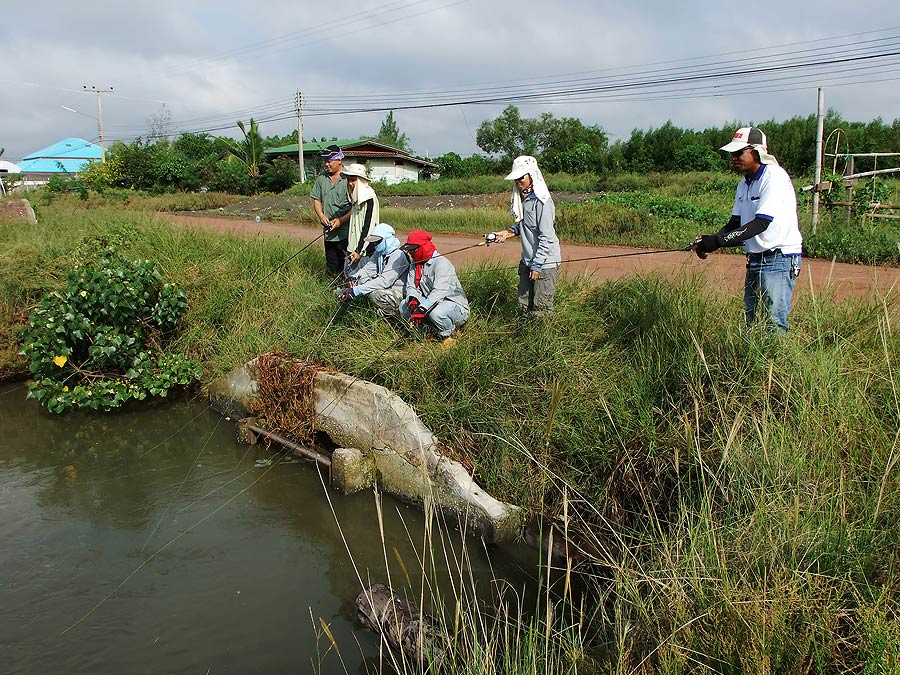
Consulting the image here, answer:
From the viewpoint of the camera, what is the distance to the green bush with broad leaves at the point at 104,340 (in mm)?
6910

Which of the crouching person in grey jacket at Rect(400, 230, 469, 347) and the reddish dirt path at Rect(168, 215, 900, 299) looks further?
the reddish dirt path at Rect(168, 215, 900, 299)

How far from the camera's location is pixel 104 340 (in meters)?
6.96

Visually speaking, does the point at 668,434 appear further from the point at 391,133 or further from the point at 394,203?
the point at 391,133

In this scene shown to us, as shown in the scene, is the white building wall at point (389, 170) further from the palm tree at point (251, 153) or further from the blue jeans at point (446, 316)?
the blue jeans at point (446, 316)

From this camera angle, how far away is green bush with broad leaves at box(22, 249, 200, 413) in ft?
22.7

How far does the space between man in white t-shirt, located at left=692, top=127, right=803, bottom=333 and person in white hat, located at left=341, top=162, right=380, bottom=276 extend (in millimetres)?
3657

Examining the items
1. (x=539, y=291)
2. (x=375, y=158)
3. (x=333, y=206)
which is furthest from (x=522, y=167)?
(x=375, y=158)

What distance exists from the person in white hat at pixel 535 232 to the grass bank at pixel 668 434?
277 mm

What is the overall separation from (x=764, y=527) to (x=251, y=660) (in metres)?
2.68

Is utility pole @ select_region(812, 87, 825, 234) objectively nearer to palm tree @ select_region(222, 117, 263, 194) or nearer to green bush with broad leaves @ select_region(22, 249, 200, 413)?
green bush with broad leaves @ select_region(22, 249, 200, 413)

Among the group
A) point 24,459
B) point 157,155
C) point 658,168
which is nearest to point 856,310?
point 24,459

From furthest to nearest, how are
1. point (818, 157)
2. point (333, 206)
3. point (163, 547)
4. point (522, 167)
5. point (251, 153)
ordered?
point (251, 153)
point (818, 157)
point (333, 206)
point (522, 167)
point (163, 547)

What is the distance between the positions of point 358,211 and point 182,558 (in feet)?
13.0

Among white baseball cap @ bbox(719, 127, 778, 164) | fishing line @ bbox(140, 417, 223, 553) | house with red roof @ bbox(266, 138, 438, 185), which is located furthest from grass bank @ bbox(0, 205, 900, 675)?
A: house with red roof @ bbox(266, 138, 438, 185)
